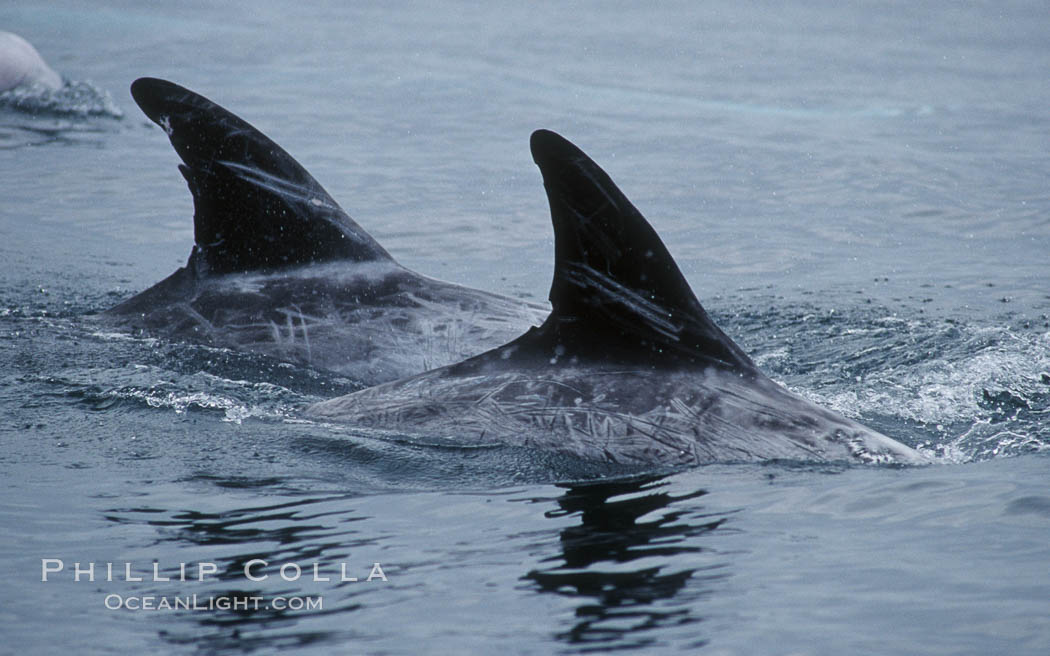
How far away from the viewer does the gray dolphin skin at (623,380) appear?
6160mm

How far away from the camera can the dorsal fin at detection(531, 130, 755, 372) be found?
6133 millimetres

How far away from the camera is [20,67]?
19.0 m

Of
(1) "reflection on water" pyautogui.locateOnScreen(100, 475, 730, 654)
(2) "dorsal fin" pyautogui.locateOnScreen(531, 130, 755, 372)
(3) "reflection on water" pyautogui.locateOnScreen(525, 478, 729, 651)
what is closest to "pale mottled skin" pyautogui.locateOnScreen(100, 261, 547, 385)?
(2) "dorsal fin" pyautogui.locateOnScreen(531, 130, 755, 372)

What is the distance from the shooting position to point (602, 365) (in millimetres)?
6414

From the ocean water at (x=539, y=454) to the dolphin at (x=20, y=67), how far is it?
29 centimetres

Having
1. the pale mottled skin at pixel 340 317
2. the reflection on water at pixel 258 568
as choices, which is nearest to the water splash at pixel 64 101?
the pale mottled skin at pixel 340 317

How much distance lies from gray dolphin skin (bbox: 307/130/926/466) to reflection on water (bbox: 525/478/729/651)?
0.34 metres

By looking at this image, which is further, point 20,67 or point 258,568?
point 20,67

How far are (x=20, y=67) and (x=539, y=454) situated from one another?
15019mm

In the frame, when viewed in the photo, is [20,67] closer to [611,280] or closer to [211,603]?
[611,280]

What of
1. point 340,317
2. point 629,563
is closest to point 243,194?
point 340,317

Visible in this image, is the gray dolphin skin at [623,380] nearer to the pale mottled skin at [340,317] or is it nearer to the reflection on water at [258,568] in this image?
the reflection on water at [258,568]

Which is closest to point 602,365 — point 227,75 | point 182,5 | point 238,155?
point 238,155

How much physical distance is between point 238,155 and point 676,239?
242 inches
